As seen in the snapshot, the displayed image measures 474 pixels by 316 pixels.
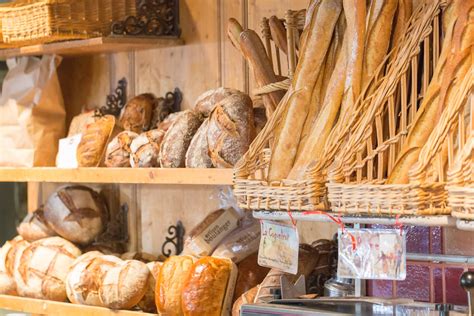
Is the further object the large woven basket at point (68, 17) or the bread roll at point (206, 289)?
the large woven basket at point (68, 17)

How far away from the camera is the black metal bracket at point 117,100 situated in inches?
140

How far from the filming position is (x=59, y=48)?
3359mm

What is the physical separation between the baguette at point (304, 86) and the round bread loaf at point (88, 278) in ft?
3.25

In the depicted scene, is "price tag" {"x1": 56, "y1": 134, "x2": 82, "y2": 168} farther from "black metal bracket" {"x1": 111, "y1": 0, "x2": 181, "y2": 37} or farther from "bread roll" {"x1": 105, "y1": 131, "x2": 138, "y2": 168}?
"black metal bracket" {"x1": 111, "y1": 0, "x2": 181, "y2": 37}

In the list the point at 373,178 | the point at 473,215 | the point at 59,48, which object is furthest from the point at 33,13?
the point at 473,215

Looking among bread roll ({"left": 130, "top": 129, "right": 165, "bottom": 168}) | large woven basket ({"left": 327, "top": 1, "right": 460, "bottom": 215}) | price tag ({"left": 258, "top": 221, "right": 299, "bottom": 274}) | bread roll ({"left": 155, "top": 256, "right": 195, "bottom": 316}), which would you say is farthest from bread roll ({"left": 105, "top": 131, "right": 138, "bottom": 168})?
large woven basket ({"left": 327, "top": 1, "right": 460, "bottom": 215})

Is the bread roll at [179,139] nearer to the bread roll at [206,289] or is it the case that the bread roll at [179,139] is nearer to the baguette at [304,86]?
the bread roll at [206,289]

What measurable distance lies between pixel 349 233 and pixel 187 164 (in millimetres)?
886

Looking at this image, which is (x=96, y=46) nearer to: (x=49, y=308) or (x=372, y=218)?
(x=49, y=308)

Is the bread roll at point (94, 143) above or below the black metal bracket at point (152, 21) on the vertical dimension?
below

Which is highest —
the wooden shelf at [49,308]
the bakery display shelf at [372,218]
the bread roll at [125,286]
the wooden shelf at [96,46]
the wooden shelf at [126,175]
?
the wooden shelf at [96,46]

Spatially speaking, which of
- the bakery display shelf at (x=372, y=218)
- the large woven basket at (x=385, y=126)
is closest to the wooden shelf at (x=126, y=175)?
the bakery display shelf at (x=372, y=218)

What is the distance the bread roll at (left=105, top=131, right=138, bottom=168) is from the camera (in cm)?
319

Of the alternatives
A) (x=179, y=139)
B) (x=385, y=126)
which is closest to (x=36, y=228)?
(x=179, y=139)
